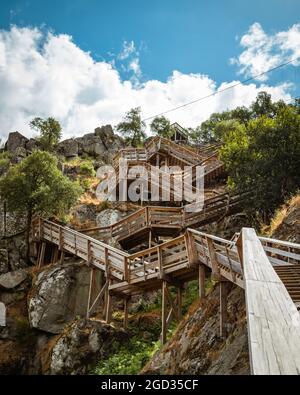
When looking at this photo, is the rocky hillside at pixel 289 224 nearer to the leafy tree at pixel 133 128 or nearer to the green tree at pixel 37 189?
the green tree at pixel 37 189

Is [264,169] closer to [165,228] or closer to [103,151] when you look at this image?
[165,228]

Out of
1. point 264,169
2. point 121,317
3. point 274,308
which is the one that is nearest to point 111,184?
point 121,317

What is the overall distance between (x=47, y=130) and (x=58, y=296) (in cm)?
2972

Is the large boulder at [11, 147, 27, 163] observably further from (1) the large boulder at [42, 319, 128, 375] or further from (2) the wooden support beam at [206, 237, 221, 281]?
(2) the wooden support beam at [206, 237, 221, 281]

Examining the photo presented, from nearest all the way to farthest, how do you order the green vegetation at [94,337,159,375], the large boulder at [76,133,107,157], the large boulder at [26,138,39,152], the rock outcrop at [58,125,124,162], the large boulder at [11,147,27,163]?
the green vegetation at [94,337,159,375] < the large boulder at [11,147,27,163] < the large boulder at [26,138,39,152] < the rock outcrop at [58,125,124,162] < the large boulder at [76,133,107,157]

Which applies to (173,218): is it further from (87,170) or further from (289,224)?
(87,170)

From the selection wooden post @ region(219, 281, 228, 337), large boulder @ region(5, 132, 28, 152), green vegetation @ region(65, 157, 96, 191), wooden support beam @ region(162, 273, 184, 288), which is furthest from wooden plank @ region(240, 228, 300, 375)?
large boulder @ region(5, 132, 28, 152)

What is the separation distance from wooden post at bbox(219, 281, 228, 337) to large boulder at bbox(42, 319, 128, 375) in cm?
745

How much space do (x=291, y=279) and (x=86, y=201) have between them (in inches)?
1079

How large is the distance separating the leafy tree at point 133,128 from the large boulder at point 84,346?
36271 mm

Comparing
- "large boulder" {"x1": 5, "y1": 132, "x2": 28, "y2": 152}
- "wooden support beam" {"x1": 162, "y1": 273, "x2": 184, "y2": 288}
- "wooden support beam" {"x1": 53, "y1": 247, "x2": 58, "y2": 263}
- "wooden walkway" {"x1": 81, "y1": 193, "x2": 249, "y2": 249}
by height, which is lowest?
"wooden support beam" {"x1": 162, "y1": 273, "x2": 184, "y2": 288}

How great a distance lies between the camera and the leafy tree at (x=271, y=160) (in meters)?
16.6

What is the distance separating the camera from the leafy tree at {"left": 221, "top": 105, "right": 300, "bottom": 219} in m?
16.6

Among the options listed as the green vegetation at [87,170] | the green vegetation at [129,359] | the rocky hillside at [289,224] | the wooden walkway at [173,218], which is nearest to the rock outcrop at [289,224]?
the rocky hillside at [289,224]
